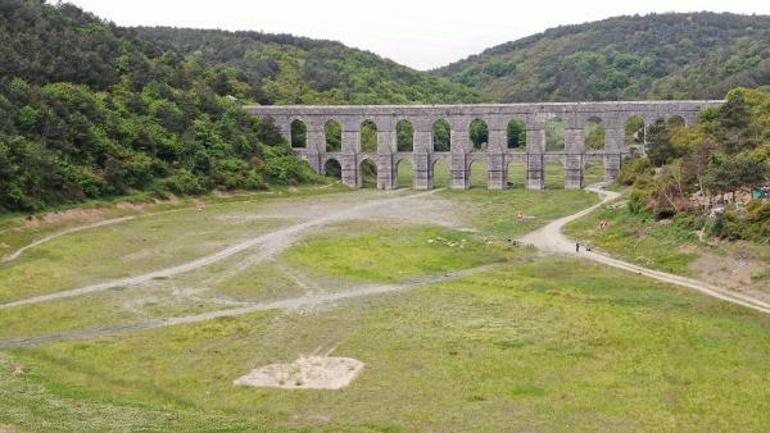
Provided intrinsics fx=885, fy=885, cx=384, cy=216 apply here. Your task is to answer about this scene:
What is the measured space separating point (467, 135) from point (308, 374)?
7733cm

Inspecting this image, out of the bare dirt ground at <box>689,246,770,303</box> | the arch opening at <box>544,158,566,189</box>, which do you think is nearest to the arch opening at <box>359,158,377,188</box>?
the arch opening at <box>544,158,566,189</box>

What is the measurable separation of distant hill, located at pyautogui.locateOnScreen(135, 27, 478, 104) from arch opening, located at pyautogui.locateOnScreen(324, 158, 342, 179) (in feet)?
65.5

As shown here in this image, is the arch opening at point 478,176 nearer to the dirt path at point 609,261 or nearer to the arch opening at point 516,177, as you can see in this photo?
the arch opening at point 516,177

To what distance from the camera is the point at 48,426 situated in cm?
2650

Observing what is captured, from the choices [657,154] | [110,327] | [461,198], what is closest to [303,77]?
[461,198]

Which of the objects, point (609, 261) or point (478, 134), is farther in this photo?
point (478, 134)

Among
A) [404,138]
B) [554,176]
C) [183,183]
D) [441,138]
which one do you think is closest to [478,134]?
[441,138]

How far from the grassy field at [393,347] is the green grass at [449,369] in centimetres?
10

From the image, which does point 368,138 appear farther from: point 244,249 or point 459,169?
point 244,249

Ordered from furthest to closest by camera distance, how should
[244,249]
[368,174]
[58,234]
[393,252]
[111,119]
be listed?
1. [368,174]
2. [111,119]
3. [58,234]
4. [244,249]
5. [393,252]

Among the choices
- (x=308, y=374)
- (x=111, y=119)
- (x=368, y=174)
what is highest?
(x=111, y=119)

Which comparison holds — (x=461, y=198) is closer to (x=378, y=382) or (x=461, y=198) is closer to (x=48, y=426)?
(x=378, y=382)

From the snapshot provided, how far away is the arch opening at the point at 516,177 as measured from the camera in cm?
10956

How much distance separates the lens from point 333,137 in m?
121
